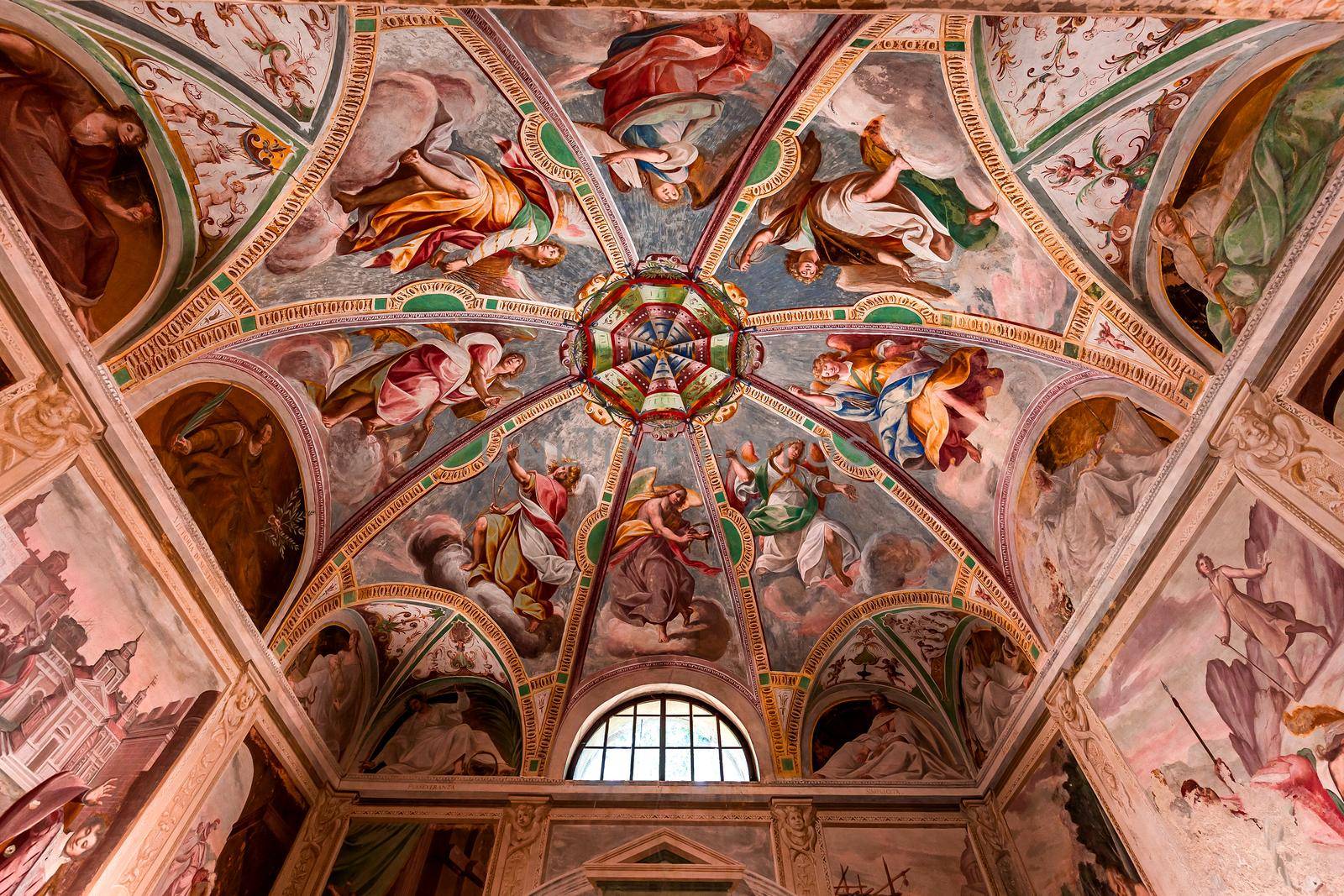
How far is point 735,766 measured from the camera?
43.0 ft

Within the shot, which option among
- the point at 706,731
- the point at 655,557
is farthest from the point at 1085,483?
the point at 706,731

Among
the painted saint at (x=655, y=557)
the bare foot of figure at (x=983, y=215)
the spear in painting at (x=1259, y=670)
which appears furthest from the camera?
the painted saint at (x=655, y=557)

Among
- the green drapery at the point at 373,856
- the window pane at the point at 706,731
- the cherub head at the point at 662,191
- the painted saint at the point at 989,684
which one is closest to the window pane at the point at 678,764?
the window pane at the point at 706,731

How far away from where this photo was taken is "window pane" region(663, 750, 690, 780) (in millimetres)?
12906

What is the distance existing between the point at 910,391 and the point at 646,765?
286 inches

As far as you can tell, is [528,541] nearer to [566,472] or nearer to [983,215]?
[566,472]

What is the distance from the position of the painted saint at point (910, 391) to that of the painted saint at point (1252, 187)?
2879 millimetres

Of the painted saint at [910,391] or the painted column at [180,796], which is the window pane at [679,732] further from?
the painted column at [180,796]

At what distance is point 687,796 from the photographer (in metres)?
12.1

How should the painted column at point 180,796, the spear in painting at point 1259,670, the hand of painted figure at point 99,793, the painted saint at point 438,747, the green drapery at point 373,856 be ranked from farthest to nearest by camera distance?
the painted saint at point 438,747 → the green drapery at point 373,856 → the painted column at point 180,796 → the hand of painted figure at point 99,793 → the spear in painting at point 1259,670

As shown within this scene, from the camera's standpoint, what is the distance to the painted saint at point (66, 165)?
22.5 feet

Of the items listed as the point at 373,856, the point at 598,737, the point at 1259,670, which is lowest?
the point at 1259,670

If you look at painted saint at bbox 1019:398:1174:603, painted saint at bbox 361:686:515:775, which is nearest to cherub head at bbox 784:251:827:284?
painted saint at bbox 1019:398:1174:603

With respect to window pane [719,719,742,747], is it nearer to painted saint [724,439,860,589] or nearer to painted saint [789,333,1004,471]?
painted saint [724,439,860,589]
